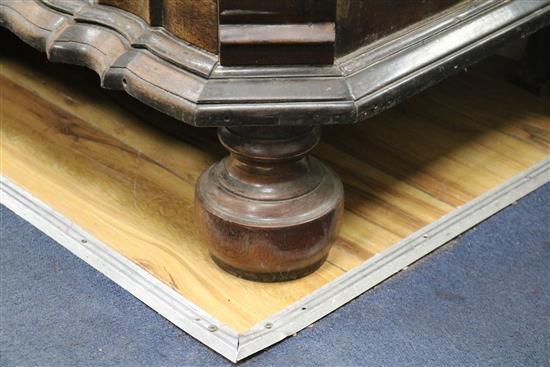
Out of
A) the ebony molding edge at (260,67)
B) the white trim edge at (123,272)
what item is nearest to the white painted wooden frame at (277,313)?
the white trim edge at (123,272)

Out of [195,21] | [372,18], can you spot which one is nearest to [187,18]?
[195,21]

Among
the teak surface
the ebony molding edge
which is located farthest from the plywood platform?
the ebony molding edge

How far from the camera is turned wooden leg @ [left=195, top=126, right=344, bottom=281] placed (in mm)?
1108

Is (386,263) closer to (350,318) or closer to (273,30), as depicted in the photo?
(350,318)

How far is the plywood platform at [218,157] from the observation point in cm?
118

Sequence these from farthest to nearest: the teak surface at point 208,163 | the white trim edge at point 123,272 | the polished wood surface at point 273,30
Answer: the teak surface at point 208,163, the white trim edge at point 123,272, the polished wood surface at point 273,30

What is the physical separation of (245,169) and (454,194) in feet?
1.18

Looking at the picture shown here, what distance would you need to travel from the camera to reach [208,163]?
142 cm

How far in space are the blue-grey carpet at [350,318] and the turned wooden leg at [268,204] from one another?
9 cm

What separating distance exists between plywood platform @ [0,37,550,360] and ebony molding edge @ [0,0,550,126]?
230 millimetres

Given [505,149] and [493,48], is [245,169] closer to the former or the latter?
[493,48]

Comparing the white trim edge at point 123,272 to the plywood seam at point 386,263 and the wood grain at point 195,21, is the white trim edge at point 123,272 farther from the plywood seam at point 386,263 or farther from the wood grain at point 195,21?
the wood grain at point 195,21

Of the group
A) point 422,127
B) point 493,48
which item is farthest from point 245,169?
point 422,127

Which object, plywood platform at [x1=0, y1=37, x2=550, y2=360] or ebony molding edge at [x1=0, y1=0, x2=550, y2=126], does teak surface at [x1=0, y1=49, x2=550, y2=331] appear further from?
ebony molding edge at [x1=0, y1=0, x2=550, y2=126]
